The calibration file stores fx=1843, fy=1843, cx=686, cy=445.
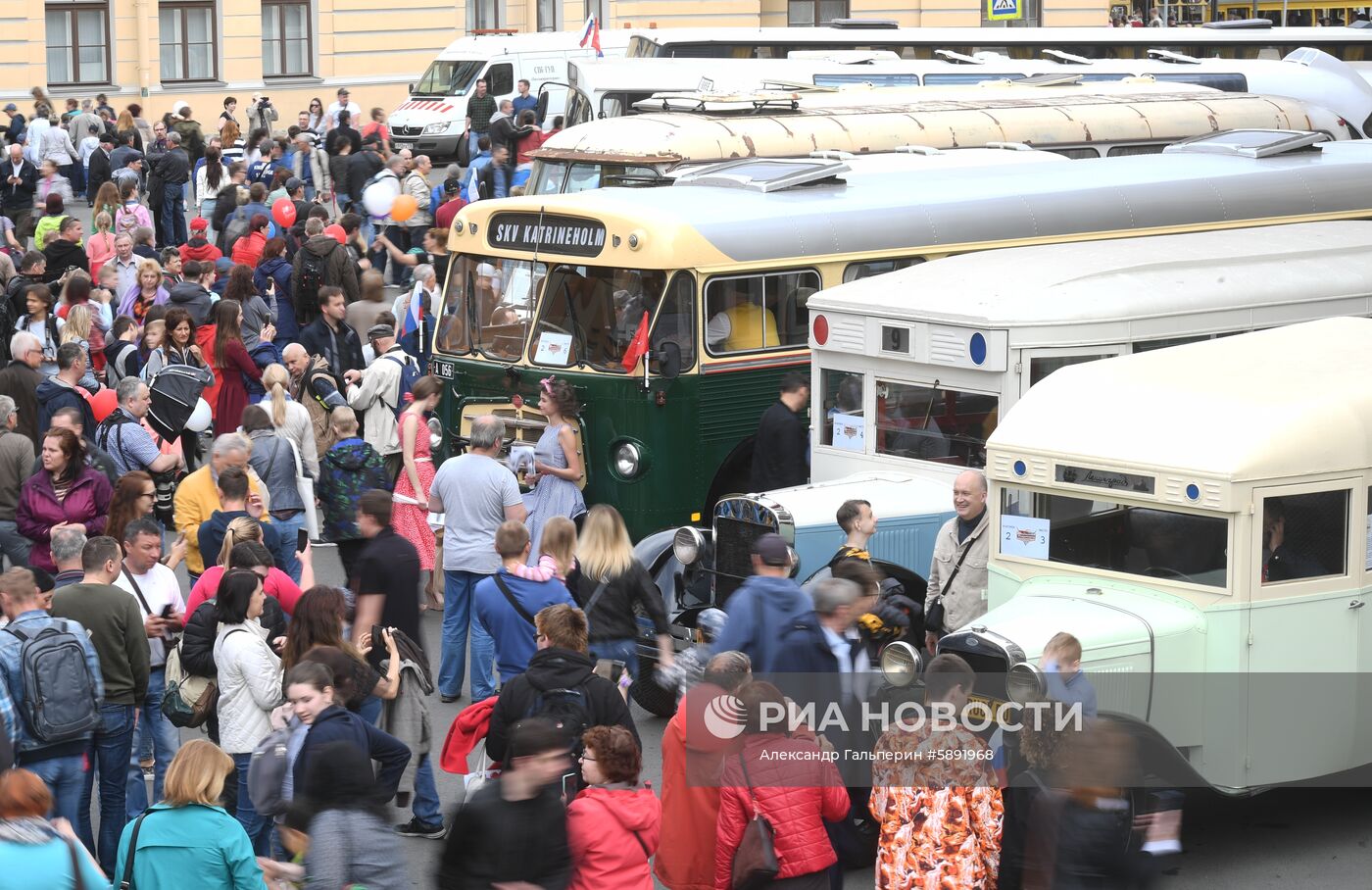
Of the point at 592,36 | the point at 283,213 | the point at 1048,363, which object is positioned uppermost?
the point at 592,36

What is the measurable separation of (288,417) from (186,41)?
3009 cm

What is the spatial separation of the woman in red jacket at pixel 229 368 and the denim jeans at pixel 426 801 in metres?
5.47

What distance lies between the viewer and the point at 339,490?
10.5m

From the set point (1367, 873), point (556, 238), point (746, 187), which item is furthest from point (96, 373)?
point (1367, 873)

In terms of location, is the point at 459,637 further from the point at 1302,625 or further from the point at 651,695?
the point at 1302,625

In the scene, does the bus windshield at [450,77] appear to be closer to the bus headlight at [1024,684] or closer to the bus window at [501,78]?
the bus window at [501,78]

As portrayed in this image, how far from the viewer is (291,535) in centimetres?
1075

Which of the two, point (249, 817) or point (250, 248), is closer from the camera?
point (249, 817)

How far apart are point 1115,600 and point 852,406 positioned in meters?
3.10

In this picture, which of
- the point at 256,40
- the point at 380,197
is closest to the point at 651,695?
the point at 380,197

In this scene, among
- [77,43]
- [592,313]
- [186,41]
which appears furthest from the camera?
[186,41]

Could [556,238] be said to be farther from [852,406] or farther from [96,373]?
[96,373]

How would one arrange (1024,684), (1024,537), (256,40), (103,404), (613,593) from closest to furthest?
(1024,684)
(1024,537)
(613,593)
(103,404)
(256,40)

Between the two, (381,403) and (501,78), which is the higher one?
(501,78)
